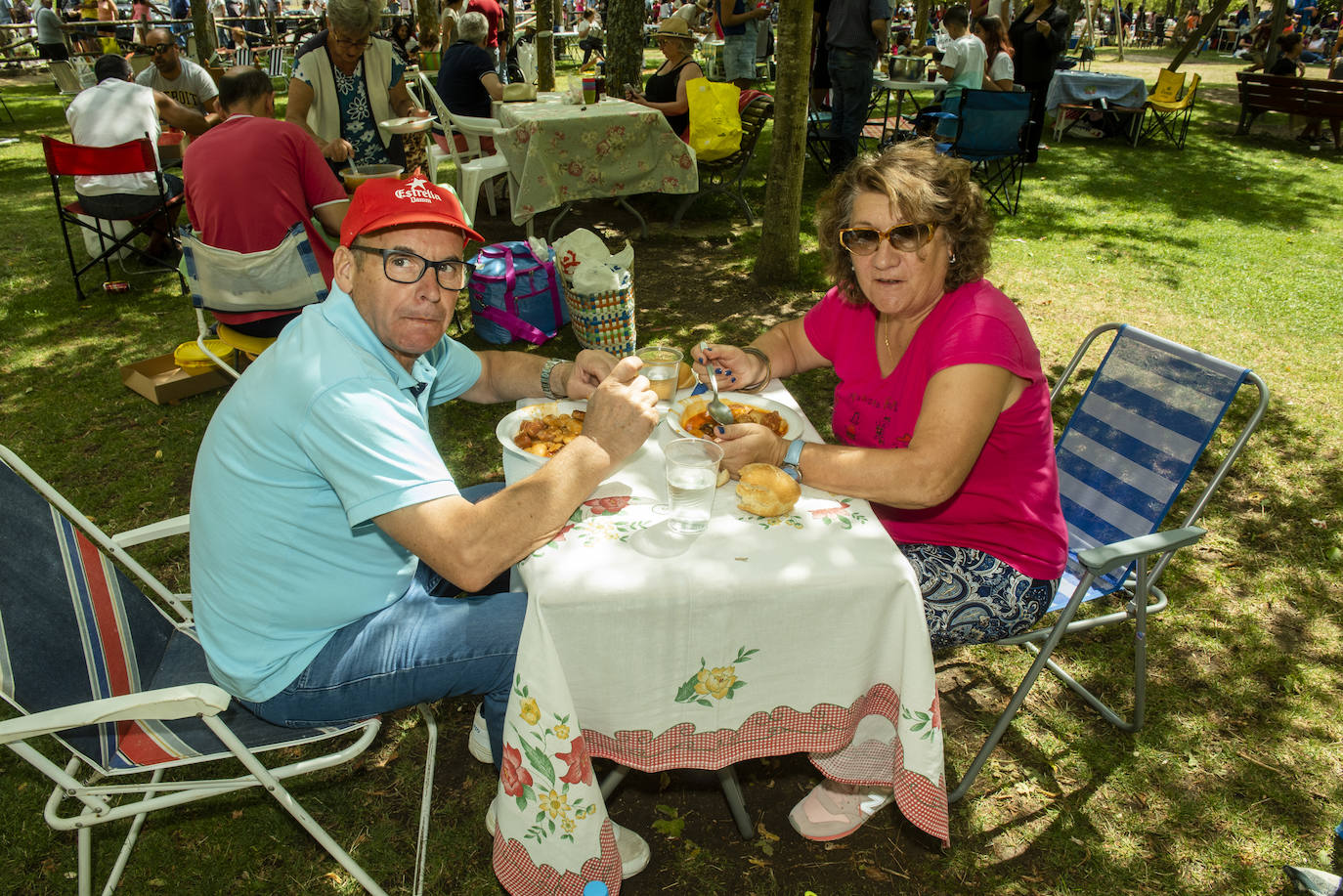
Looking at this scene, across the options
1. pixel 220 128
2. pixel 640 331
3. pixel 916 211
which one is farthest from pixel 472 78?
pixel 916 211

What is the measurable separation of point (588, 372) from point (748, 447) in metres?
0.64

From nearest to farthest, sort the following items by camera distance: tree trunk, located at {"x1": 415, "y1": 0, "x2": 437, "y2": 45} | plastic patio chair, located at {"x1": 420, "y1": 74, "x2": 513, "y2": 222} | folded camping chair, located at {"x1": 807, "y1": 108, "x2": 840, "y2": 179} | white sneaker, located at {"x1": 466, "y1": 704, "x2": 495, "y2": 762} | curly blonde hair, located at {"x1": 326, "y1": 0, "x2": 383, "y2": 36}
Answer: white sneaker, located at {"x1": 466, "y1": 704, "x2": 495, "y2": 762} → curly blonde hair, located at {"x1": 326, "y1": 0, "x2": 383, "y2": 36} → plastic patio chair, located at {"x1": 420, "y1": 74, "x2": 513, "y2": 222} → folded camping chair, located at {"x1": 807, "y1": 108, "x2": 840, "y2": 179} → tree trunk, located at {"x1": 415, "y1": 0, "x2": 437, "y2": 45}

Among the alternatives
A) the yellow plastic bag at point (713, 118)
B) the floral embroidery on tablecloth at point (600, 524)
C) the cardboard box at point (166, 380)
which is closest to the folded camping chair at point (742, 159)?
the yellow plastic bag at point (713, 118)

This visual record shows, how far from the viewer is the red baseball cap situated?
5.66 ft

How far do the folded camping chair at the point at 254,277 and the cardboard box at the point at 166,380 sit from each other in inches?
45.0

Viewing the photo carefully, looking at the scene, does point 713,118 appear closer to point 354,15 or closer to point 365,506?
point 354,15

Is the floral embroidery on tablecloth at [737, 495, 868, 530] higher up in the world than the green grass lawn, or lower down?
higher up

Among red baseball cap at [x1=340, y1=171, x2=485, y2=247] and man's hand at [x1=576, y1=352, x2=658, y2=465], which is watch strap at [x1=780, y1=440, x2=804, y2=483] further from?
red baseball cap at [x1=340, y1=171, x2=485, y2=247]

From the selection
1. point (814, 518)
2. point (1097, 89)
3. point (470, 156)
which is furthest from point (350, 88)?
point (1097, 89)

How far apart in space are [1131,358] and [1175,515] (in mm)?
1725

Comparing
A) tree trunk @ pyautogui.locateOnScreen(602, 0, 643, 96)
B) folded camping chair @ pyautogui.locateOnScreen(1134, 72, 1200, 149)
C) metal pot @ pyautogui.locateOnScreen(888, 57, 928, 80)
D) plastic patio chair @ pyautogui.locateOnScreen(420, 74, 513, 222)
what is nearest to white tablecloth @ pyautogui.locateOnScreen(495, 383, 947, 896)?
plastic patio chair @ pyautogui.locateOnScreen(420, 74, 513, 222)

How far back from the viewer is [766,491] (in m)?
1.75

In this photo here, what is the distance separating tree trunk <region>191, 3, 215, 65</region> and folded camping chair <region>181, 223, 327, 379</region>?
1032 cm

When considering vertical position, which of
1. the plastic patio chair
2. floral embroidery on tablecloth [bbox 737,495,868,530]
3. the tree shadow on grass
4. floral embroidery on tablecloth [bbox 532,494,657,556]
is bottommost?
the tree shadow on grass
